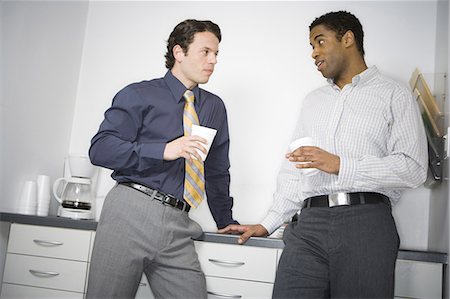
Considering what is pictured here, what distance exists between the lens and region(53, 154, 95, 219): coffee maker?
2.10 metres

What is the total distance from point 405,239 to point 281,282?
72cm

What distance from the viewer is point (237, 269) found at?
171cm

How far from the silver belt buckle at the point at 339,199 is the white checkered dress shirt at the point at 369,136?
0.02 m

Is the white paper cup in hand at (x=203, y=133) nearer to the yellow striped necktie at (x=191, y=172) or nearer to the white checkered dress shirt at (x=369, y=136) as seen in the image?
the yellow striped necktie at (x=191, y=172)

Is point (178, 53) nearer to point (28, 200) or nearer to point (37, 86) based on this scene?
point (37, 86)

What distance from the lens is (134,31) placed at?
2316 mm

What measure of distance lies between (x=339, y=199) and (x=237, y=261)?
19.2 inches

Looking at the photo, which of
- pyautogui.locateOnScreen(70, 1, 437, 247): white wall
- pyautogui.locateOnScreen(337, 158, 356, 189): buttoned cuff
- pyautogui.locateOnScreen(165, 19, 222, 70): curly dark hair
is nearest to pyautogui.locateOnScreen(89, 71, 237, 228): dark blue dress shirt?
pyautogui.locateOnScreen(165, 19, 222, 70): curly dark hair

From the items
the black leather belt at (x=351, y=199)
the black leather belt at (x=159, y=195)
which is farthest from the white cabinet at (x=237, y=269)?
the black leather belt at (x=351, y=199)

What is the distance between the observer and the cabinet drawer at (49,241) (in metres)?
1.89

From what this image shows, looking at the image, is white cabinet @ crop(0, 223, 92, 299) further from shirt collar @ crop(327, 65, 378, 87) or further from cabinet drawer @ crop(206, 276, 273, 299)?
shirt collar @ crop(327, 65, 378, 87)

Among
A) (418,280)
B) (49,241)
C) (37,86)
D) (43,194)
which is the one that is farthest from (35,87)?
(418,280)

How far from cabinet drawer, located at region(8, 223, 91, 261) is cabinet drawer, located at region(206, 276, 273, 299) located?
509 mm

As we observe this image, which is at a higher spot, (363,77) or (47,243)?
(363,77)
